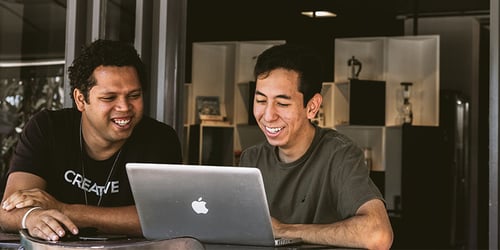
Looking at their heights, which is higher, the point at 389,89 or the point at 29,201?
the point at 389,89

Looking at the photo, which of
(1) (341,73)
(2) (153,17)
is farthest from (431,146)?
(2) (153,17)

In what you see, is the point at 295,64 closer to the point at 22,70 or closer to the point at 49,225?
the point at 49,225

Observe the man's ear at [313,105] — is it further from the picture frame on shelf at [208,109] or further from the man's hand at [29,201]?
the picture frame on shelf at [208,109]

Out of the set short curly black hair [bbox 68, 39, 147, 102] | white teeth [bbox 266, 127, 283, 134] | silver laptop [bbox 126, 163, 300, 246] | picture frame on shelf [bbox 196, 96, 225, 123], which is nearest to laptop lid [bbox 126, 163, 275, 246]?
silver laptop [bbox 126, 163, 300, 246]

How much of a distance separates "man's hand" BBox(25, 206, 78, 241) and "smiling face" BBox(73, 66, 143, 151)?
26.8 inches

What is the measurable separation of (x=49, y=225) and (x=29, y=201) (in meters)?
0.41

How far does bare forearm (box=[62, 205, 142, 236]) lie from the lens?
9.07ft

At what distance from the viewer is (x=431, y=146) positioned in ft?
30.5

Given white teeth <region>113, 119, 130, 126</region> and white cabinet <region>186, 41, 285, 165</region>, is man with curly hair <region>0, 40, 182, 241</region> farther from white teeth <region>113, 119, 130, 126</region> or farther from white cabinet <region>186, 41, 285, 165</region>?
white cabinet <region>186, 41, 285, 165</region>

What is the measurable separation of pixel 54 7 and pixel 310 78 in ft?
7.62

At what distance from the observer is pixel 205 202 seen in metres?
2.19

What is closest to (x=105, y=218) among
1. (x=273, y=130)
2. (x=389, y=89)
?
(x=273, y=130)

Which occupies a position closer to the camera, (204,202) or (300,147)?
(204,202)

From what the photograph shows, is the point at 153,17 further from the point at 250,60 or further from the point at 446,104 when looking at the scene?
the point at 446,104
